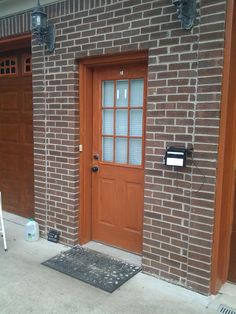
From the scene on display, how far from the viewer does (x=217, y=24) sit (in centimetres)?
262

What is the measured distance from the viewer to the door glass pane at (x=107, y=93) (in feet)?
12.2

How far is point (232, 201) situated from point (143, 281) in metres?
A: 1.19

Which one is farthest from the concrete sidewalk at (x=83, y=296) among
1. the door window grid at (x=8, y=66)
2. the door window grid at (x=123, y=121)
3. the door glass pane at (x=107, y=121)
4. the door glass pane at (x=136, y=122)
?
the door window grid at (x=8, y=66)

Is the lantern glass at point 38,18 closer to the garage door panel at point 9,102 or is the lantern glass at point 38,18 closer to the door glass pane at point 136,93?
the door glass pane at point 136,93

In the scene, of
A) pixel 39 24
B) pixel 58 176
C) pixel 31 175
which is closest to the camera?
pixel 39 24

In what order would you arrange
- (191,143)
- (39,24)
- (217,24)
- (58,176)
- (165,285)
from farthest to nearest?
(58,176), (39,24), (165,285), (191,143), (217,24)

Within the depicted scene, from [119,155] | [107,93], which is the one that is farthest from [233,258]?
[107,93]

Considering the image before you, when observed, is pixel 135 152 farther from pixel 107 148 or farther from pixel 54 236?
pixel 54 236

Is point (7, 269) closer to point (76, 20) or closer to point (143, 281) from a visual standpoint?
point (143, 281)

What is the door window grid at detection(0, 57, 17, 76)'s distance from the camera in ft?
15.5

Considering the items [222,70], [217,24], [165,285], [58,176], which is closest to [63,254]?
[58,176]

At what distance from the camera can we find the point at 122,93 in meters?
3.61

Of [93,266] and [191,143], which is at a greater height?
[191,143]

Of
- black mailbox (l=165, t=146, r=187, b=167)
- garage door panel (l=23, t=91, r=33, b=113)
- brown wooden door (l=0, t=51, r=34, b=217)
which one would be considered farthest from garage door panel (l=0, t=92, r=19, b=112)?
black mailbox (l=165, t=146, r=187, b=167)
